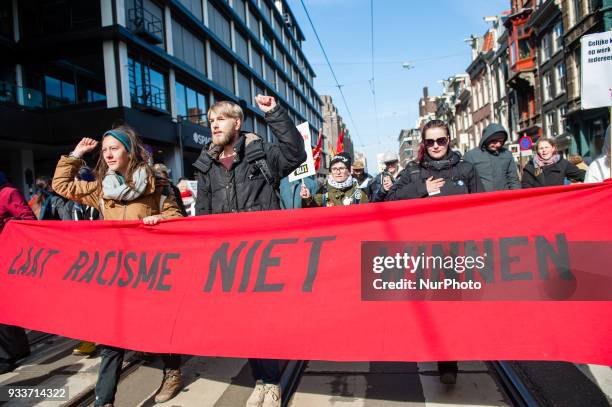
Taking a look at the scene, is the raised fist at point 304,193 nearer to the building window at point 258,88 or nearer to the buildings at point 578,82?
the buildings at point 578,82

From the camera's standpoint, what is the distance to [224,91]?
102ft

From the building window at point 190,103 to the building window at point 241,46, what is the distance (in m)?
10.1

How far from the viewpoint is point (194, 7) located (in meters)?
27.5

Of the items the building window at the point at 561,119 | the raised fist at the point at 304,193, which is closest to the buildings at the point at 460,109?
the building window at the point at 561,119

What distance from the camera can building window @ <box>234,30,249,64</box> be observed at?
119ft

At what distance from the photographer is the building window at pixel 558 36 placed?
26.8 m

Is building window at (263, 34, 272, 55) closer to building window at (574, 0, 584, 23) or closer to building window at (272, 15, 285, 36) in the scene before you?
building window at (272, 15, 285, 36)

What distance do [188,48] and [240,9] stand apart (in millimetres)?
13911

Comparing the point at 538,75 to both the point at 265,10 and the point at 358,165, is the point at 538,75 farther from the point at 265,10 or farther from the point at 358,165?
the point at 358,165

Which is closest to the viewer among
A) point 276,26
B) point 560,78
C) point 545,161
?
point 545,161

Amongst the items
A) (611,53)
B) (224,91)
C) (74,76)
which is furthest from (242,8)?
(611,53)

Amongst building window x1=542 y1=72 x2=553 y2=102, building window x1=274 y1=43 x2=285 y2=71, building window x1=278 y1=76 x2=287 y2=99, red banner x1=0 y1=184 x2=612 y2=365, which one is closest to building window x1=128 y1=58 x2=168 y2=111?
red banner x1=0 y1=184 x2=612 y2=365

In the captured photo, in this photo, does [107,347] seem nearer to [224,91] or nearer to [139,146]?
[139,146]

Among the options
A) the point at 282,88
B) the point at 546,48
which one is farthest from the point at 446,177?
the point at 282,88
